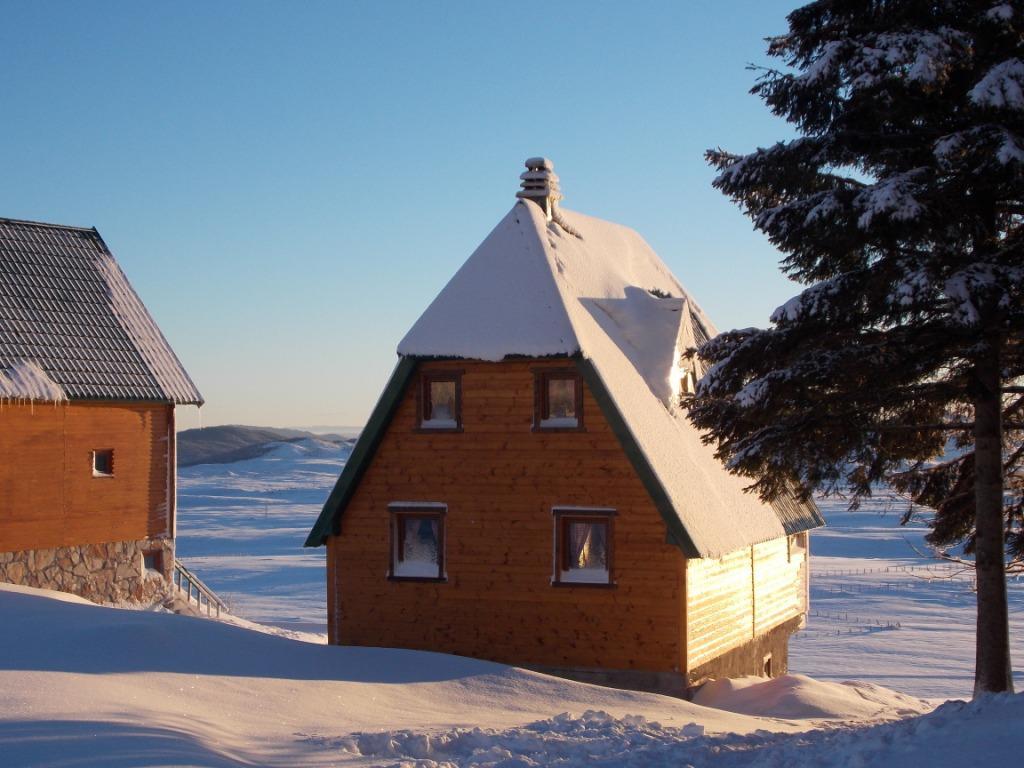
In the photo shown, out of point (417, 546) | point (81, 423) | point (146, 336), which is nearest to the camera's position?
point (417, 546)

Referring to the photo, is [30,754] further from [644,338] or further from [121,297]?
[121,297]

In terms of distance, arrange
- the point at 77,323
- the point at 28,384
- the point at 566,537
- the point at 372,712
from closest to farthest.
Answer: the point at 372,712 → the point at 566,537 → the point at 28,384 → the point at 77,323

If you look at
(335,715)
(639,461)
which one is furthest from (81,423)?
(335,715)

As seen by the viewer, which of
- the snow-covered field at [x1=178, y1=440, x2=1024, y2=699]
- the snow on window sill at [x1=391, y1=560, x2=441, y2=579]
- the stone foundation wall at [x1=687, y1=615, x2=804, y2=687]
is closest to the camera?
the stone foundation wall at [x1=687, y1=615, x2=804, y2=687]

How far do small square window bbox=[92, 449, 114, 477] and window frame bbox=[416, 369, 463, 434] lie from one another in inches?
361

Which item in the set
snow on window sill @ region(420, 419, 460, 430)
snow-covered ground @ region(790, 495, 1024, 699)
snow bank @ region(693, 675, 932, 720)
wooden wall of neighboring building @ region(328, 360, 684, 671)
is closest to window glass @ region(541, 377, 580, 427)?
wooden wall of neighboring building @ region(328, 360, 684, 671)

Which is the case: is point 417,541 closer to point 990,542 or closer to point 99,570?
point 99,570

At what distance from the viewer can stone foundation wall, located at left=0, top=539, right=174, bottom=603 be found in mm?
22859

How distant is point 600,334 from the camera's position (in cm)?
1966

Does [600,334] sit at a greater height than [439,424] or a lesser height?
greater

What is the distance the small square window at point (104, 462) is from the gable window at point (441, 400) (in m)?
9.22

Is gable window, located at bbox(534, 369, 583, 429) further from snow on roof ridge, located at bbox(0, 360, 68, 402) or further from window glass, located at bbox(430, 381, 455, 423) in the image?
snow on roof ridge, located at bbox(0, 360, 68, 402)

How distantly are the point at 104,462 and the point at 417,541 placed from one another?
9176 millimetres

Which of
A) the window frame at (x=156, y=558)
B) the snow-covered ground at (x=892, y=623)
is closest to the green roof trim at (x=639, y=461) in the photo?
the snow-covered ground at (x=892, y=623)
